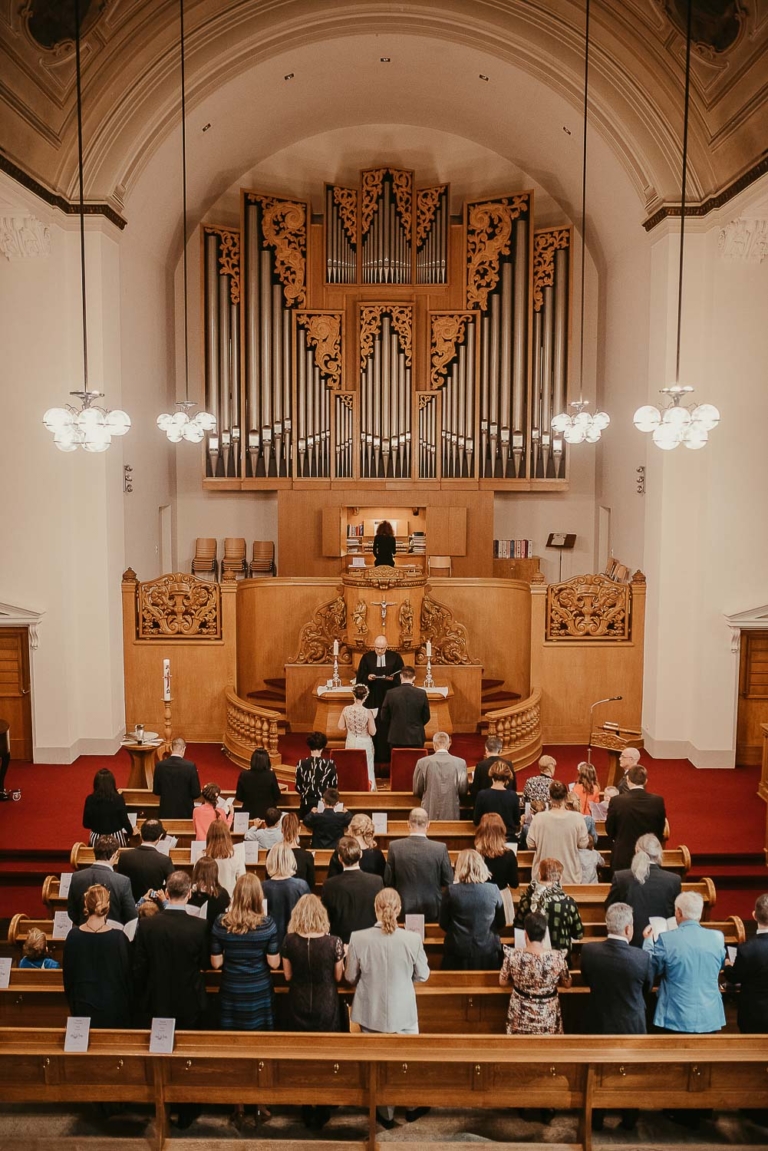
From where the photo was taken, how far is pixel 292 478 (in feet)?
53.5

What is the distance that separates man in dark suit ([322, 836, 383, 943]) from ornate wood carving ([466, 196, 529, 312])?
12.0 meters

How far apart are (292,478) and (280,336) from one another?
89.6 inches

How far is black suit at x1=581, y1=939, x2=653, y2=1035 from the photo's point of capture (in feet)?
17.6

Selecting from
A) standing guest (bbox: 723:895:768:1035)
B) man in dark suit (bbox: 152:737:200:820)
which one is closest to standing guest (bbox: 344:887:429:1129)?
standing guest (bbox: 723:895:768:1035)

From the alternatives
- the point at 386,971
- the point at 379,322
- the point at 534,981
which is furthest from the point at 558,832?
the point at 379,322

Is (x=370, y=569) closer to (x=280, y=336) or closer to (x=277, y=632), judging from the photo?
(x=277, y=632)

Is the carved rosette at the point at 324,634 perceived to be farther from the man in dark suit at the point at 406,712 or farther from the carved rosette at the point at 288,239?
the carved rosette at the point at 288,239

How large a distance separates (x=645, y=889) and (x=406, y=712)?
3965 millimetres

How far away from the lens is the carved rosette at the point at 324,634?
13.1 m

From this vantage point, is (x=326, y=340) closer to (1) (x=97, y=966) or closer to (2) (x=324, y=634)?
(2) (x=324, y=634)

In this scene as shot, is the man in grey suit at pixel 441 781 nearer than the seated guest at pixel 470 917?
No

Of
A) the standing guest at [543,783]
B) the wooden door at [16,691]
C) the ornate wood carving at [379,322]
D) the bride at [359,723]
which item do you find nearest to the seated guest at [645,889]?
the standing guest at [543,783]

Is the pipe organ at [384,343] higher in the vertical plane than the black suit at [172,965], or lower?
higher

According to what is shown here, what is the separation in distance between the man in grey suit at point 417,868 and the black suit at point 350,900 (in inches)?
19.2
